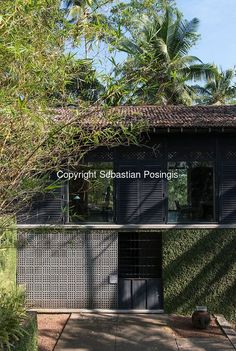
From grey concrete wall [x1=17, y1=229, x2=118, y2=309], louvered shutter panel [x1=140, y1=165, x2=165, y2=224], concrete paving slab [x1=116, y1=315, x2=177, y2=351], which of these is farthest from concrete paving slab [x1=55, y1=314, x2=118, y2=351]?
louvered shutter panel [x1=140, y1=165, x2=165, y2=224]

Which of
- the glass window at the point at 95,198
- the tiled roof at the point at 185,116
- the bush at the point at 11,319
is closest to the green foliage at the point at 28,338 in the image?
the bush at the point at 11,319

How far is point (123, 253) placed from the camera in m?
11.9

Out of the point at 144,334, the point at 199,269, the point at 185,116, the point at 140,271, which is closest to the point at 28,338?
the point at 144,334

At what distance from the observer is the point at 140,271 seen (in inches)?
465

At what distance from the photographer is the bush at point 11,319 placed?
18.4 ft

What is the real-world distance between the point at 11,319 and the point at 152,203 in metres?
5.77

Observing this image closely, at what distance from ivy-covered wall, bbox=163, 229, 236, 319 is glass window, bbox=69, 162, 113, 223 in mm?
1508

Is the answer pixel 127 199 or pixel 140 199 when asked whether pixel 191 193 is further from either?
pixel 127 199

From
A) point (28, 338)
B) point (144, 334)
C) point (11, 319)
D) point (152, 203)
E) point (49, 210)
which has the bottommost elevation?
point (144, 334)

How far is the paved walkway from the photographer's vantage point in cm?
861

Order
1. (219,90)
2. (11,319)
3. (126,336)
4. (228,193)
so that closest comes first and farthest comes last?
(11,319) → (126,336) → (228,193) → (219,90)

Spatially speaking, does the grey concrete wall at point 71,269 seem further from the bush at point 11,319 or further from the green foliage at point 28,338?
the green foliage at point 28,338

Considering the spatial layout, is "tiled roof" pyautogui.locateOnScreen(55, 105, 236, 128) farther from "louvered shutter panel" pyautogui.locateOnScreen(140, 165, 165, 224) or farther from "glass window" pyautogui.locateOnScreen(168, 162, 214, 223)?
"louvered shutter panel" pyautogui.locateOnScreen(140, 165, 165, 224)

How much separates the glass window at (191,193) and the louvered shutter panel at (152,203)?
213 mm
